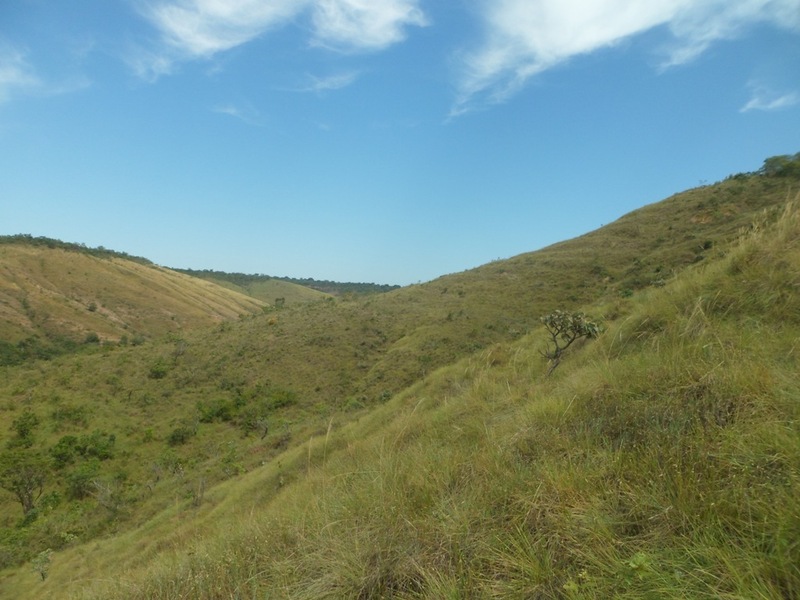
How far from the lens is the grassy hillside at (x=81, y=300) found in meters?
63.0

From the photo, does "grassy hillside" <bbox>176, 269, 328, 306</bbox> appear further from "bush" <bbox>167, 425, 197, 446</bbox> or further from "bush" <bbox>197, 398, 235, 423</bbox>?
"bush" <bbox>167, 425, 197, 446</bbox>

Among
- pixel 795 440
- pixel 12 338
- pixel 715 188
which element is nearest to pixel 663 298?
pixel 795 440

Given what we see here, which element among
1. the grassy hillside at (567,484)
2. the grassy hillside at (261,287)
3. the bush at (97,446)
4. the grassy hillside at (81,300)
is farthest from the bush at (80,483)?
the grassy hillside at (261,287)

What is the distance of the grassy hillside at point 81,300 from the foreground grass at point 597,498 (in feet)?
219

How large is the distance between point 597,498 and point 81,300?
303 feet

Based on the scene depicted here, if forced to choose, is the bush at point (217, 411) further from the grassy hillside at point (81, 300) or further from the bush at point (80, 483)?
the grassy hillside at point (81, 300)

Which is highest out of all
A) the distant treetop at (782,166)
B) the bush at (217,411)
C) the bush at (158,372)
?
the distant treetop at (782,166)

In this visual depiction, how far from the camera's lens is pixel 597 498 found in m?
2.42

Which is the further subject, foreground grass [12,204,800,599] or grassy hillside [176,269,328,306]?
grassy hillside [176,269,328,306]

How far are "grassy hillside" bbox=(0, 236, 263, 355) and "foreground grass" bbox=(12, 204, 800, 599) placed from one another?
66798mm

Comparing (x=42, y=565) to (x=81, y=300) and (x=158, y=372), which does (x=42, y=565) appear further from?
(x=81, y=300)

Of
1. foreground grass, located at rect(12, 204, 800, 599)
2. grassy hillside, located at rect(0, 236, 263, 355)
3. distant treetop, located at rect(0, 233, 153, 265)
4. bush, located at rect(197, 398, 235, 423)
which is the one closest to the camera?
foreground grass, located at rect(12, 204, 800, 599)

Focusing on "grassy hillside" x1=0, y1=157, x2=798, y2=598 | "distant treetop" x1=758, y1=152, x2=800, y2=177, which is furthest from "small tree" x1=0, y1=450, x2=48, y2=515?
"distant treetop" x1=758, y1=152, x2=800, y2=177

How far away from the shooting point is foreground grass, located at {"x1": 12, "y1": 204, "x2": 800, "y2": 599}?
6.26 ft
